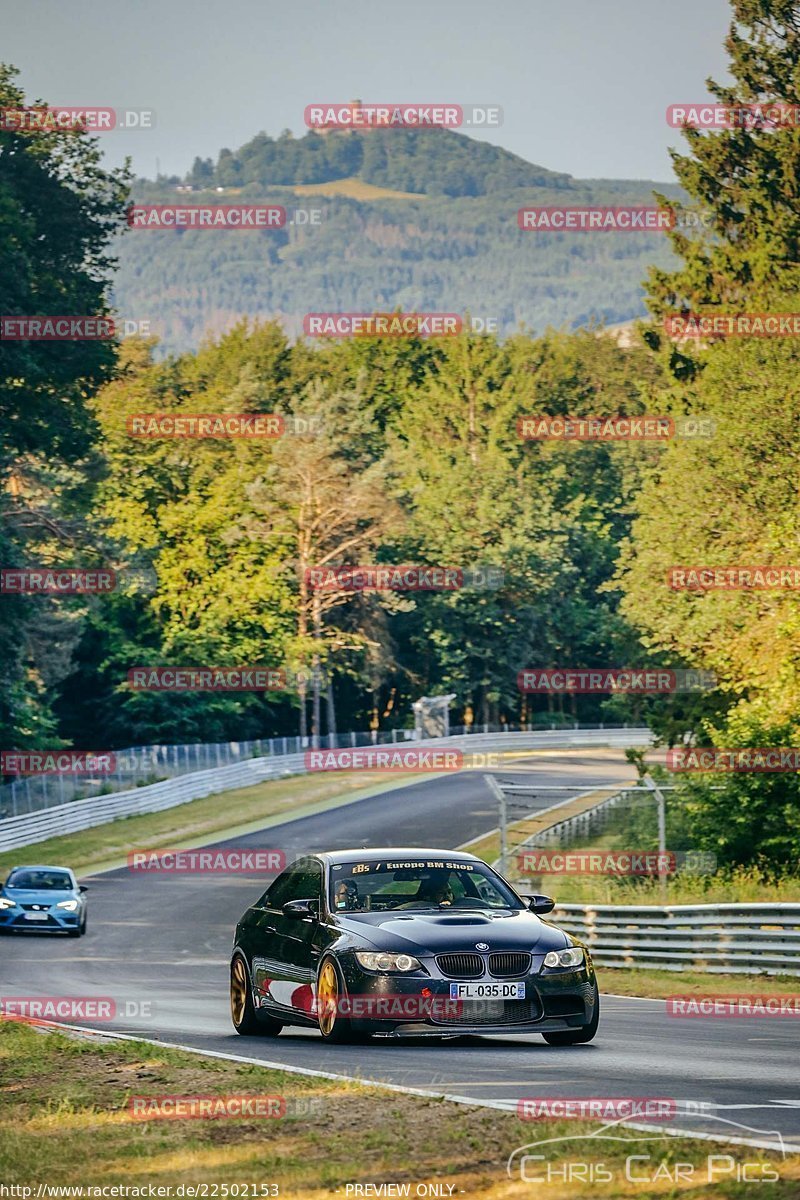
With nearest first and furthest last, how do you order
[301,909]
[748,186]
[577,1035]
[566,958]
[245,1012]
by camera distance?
[566,958] → [577,1035] → [301,909] → [245,1012] → [748,186]

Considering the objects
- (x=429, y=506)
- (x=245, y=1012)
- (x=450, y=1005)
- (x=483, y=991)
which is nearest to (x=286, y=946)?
(x=245, y=1012)

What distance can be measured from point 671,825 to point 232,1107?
33.5m

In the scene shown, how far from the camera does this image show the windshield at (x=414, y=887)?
13.6 metres

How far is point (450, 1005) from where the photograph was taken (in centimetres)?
1238

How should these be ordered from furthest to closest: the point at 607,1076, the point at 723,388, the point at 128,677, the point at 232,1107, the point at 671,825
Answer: the point at 128,677, the point at 723,388, the point at 671,825, the point at 607,1076, the point at 232,1107

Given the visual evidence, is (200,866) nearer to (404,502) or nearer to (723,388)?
(723,388)

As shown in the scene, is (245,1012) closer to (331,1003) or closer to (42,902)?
(331,1003)

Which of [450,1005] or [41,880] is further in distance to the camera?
[41,880]

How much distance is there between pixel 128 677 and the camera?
79688mm

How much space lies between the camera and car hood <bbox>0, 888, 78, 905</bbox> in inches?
1286

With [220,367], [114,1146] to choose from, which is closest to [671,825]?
[114,1146]

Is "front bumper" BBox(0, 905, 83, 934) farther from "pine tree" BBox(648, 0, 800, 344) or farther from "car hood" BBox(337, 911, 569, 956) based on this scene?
"pine tree" BBox(648, 0, 800, 344)

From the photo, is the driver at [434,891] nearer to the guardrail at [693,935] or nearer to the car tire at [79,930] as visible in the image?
the guardrail at [693,935]

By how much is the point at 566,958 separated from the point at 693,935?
42.5 ft
